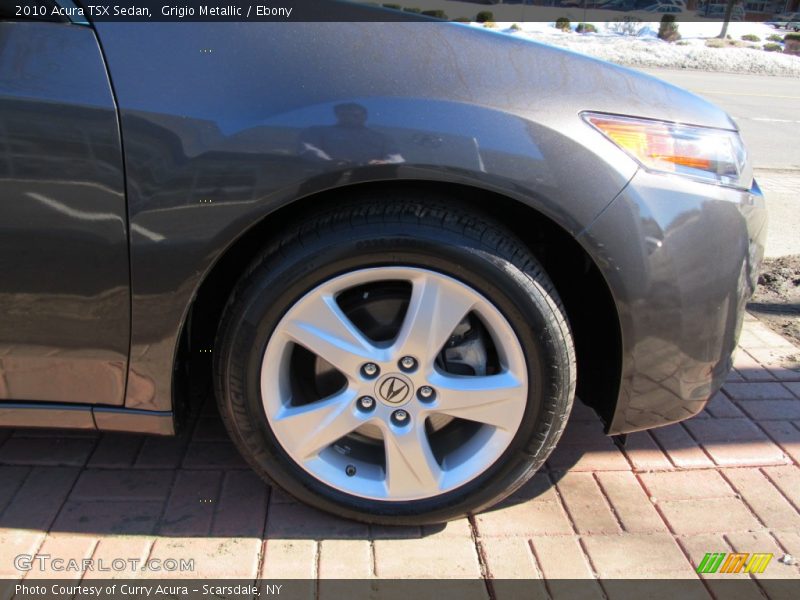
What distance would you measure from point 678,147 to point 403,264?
2.70ft

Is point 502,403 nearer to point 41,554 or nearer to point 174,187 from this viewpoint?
point 174,187

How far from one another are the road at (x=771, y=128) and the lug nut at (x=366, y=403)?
11.6 ft

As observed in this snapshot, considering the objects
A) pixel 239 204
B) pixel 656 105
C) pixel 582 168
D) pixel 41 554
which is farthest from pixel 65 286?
pixel 656 105

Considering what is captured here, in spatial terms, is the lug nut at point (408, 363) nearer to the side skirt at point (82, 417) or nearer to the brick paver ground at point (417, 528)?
the brick paver ground at point (417, 528)

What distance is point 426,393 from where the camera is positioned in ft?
6.36

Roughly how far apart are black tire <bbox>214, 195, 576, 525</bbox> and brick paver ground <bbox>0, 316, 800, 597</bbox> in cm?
24

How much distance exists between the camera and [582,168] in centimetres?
177

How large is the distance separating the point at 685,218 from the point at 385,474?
1110 millimetres

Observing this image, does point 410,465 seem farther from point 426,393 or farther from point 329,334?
point 329,334

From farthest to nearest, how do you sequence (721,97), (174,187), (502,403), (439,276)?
(721,97), (502,403), (439,276), (174,187)

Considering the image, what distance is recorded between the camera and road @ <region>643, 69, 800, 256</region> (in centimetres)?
513

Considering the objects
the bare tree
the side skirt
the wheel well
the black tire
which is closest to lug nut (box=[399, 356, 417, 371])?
the black tire

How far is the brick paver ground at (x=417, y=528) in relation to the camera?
196 cm

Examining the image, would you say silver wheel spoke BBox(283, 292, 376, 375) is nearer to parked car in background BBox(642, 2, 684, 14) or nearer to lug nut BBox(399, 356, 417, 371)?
lug nut BBox(399, 356, 417, 371)
